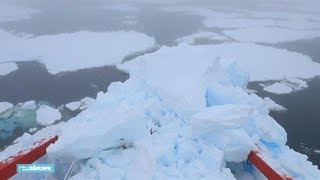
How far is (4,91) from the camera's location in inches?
438

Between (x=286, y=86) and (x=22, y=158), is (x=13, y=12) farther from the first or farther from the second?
(x=22, y=158)

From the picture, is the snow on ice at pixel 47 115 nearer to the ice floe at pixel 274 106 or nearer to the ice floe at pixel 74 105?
the ice floe at pixel 74 105

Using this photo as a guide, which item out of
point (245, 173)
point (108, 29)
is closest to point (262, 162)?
point (245, 173)

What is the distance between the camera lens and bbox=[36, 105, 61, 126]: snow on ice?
8945 mm

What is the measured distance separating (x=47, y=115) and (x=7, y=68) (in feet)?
16.3

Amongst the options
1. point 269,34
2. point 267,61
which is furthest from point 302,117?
point 269,34

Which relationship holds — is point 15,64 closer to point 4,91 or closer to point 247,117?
point 4,91

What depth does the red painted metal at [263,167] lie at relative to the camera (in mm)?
4465

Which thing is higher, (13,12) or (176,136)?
(176,136)

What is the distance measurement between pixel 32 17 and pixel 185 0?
16383mm

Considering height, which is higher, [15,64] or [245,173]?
[245,173]

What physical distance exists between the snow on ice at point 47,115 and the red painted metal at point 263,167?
18.8 feet

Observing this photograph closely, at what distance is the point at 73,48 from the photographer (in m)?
15.5

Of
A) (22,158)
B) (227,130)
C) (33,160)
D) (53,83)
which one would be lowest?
(53,83)
